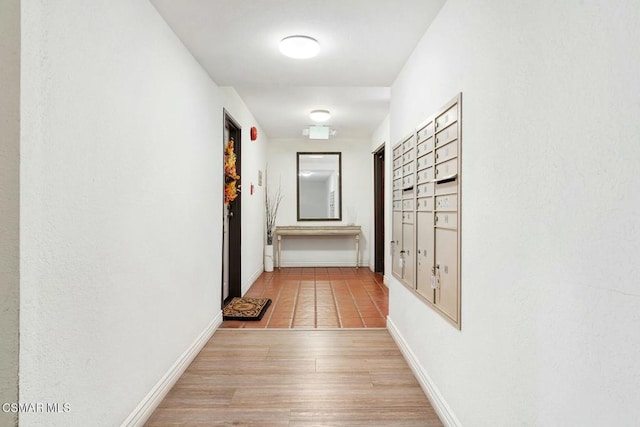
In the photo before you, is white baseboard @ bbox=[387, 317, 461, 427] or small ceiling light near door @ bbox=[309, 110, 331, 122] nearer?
white baseboard @ bbox=[387, 317, 461, 427]

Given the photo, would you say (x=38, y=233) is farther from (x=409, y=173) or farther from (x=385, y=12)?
(x=409, y=173)

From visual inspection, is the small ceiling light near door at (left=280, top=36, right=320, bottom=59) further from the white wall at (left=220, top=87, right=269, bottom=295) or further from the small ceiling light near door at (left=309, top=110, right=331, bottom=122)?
the small ceiling light near door at (left=309, top=110, right=331, bottom=122)

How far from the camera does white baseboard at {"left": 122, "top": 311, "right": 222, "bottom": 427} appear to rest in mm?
1882

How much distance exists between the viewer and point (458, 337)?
181 centimetres

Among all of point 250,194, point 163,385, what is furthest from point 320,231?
point 163,385

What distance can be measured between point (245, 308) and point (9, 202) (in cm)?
309

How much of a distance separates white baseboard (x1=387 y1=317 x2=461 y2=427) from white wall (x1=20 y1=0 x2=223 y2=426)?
158 centimetres

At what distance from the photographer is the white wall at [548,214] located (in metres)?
0.85

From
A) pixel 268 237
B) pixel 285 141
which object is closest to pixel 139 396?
pixel 268 237

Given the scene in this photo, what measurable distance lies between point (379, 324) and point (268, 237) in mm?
3531

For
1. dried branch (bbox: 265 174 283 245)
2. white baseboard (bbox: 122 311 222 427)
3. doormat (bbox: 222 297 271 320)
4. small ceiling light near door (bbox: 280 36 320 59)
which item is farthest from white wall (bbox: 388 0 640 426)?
dried branch (bbox: 265 174 283 245)

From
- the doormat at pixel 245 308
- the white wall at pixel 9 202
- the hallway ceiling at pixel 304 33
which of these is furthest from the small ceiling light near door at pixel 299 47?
the doormat at pixel 245 308

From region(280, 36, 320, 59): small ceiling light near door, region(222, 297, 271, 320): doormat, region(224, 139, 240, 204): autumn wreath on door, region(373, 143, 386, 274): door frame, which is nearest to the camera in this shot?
region(280, 36, 320, 59): small ceiling light near door

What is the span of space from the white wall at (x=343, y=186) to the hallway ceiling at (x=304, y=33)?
363cm
